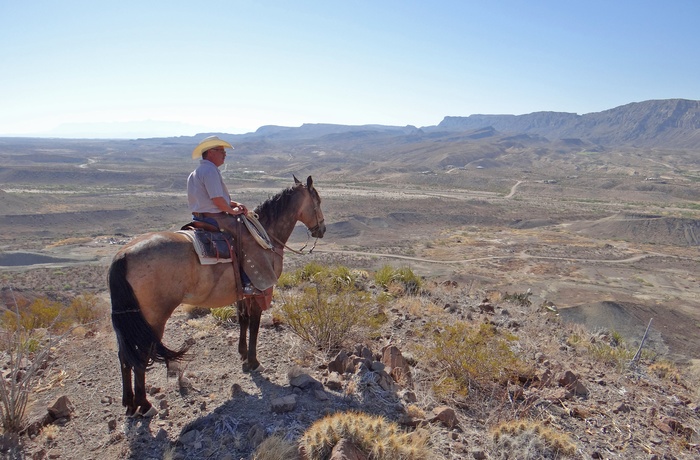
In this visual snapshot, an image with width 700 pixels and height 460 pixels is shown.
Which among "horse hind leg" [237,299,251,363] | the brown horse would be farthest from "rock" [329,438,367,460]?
"horse hind leg" [237,299,251,363]

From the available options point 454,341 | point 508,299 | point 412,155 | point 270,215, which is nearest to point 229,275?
point 270,215

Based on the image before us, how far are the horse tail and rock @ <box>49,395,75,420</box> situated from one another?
2.33 ft

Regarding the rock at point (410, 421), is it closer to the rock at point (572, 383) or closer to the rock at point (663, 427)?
the rock at point (572, 383)

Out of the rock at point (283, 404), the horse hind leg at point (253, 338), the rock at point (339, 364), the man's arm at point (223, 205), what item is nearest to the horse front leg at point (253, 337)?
the horse hind leg at point (253, 338)

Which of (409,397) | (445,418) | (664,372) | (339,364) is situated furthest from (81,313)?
(664,372)

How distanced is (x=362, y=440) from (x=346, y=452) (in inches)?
9.1

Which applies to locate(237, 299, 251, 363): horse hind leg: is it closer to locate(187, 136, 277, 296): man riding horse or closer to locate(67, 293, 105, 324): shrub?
locate(187, 136, 277, 296): man riding horse

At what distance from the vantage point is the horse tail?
3.93 m

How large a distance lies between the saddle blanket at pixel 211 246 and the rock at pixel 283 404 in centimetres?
157

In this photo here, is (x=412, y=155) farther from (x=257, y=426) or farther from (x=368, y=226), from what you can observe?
(x=257, y=426)

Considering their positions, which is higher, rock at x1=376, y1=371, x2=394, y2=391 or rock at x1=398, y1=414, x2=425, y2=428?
rock at x1=376, y1=371, x2=394, y2=391

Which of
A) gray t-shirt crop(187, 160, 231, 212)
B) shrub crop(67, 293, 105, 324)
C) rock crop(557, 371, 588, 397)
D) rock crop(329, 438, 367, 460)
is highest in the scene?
gray t-shirt crop(187, 160, 231, 212)

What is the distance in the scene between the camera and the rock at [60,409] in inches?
159

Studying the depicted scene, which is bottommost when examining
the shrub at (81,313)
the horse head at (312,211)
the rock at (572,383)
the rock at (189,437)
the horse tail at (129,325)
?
the shrub at (81,313)
